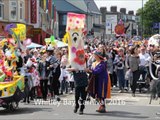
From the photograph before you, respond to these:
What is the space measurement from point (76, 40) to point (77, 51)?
29 centimetres

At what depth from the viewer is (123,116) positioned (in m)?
11.9

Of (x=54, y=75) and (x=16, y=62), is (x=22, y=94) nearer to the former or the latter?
(x=16, y=62)

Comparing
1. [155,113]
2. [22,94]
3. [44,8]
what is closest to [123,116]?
[155,113]

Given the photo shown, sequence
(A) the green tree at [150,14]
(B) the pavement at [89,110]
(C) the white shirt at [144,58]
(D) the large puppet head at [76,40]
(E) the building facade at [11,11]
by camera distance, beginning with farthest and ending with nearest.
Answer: (A) the green tree at [150,14], (E) the building facade at [11,11], (C) the white shirt at [144,58], (D) the large puppet head at [76,40], (B) the pavement at [89,110]

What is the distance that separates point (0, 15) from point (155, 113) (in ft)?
86.8

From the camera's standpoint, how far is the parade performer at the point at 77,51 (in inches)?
476

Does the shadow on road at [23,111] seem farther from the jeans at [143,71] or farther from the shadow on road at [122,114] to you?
the jeans at [143,71]

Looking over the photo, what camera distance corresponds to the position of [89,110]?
12930mm

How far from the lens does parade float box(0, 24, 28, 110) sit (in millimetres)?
12171

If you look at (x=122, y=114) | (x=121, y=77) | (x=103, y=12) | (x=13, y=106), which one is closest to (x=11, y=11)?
(x=121, y=77)

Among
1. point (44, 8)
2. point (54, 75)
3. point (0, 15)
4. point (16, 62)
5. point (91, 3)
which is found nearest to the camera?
point (16, 62)

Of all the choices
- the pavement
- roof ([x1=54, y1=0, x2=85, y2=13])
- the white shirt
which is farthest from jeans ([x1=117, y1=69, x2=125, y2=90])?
roof ([x1=54, y1=0, x2=85, y2=13])

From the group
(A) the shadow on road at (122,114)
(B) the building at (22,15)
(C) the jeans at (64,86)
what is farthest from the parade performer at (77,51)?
(B) the building at (22,15)

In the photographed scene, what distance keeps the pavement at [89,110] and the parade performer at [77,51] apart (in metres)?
0.62
